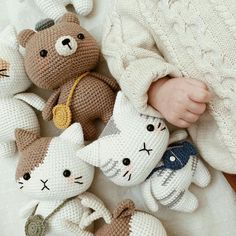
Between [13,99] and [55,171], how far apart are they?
18cm

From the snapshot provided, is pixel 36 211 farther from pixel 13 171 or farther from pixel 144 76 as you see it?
pixel 144 76

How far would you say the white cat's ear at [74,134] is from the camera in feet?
2.63

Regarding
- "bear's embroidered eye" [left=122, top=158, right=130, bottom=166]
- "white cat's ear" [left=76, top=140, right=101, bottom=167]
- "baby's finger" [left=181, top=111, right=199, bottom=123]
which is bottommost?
"white cat's ear" [left=76, top=140, right=101, bottom=167]

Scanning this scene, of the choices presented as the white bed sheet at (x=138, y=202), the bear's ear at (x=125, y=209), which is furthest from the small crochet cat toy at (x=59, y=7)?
the bear's ear at (x=125, y=209)

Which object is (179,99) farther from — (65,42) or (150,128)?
(65,42)

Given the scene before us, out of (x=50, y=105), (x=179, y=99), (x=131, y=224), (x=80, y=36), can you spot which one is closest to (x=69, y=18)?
(x=80, y=36)

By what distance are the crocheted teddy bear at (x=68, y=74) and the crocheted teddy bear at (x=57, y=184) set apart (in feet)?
0.12

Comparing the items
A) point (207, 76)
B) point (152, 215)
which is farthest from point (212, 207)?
point (207, 76)

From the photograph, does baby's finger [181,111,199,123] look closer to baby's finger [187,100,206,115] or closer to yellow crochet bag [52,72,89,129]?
baby's finger [187,100,206,115]

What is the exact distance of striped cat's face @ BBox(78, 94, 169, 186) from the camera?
0.75 meters

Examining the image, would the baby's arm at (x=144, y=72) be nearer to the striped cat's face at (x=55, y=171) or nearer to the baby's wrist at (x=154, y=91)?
the baby's wrist at (x=154, y=91)

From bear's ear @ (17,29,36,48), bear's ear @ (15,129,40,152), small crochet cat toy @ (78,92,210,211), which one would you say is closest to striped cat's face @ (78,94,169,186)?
small crochet cat toy @ (78,92,210,211)

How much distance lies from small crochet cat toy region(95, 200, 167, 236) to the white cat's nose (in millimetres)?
274

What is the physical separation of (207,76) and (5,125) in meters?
0.37
